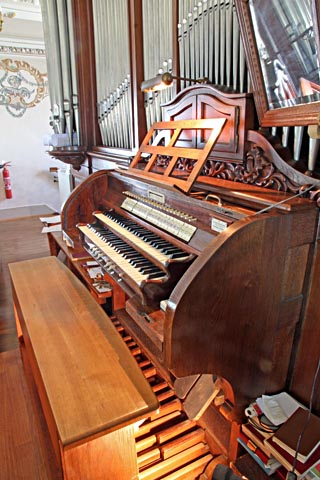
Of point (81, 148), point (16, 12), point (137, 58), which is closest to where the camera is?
point (137, 58)

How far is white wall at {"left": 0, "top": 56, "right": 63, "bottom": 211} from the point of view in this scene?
6.65 metres

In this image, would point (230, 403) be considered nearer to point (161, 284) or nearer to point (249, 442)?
point (249, 442)

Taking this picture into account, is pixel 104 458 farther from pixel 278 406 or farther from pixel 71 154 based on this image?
pixel 71 154

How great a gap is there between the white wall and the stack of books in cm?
639

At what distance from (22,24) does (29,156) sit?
7.40 feet

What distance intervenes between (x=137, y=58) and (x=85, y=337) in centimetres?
188

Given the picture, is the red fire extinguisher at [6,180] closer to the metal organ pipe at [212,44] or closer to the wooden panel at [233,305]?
the metal organ pipe at [212,44]

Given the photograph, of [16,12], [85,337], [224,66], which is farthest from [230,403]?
[16,12]

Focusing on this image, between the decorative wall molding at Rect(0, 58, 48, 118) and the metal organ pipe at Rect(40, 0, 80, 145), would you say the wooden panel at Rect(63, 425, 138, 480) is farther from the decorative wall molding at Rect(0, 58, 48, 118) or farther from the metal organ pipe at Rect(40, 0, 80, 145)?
the decorative wall molding at Rect(0, 58, 48, 118)

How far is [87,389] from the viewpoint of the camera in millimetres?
1260

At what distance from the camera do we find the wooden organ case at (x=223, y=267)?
3.45 ft

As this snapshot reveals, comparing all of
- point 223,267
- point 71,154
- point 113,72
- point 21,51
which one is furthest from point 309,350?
point 21,51

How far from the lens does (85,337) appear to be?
5.17 ft

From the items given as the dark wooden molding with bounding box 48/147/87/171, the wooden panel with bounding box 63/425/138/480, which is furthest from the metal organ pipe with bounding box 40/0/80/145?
the wooden panel with bounding box 63/425/138/480
